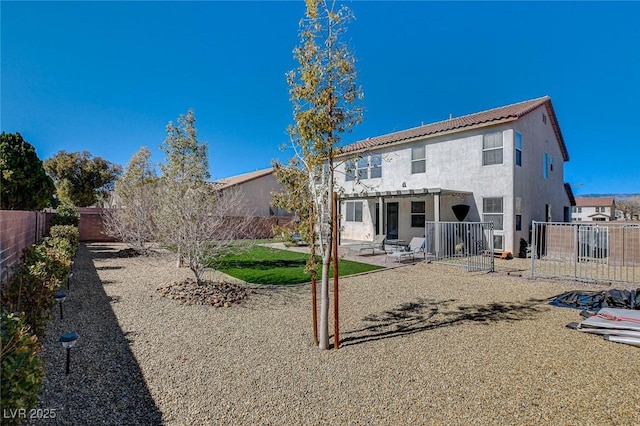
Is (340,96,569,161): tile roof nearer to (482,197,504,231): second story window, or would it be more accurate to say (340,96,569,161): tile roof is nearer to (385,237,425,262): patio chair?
(482,197,504,231): second story window

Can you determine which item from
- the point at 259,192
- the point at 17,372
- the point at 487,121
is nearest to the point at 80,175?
the point at 259,192

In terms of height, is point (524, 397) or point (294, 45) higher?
point (294, 45)

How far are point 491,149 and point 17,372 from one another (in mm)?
17076

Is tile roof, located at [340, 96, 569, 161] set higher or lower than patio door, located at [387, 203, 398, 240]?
higher

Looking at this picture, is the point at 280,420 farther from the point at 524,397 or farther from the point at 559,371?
the point at 559,371

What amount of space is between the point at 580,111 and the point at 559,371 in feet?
98.6

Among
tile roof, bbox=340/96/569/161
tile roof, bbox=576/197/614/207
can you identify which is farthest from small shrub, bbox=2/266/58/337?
tile roof, bbox=576/197/614/207

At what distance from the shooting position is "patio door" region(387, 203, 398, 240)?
62.8ft

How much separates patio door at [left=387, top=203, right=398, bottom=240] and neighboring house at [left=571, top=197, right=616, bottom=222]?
223ft

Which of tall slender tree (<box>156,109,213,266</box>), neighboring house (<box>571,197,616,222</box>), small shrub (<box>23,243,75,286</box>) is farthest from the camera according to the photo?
neighboring house (<box>571,197,616,222</box>)

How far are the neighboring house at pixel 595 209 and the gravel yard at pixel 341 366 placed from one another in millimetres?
78782

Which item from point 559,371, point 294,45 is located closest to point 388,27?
point 294,45

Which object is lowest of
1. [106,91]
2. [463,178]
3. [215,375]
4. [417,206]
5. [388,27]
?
[215,375]

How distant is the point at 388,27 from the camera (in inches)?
539
